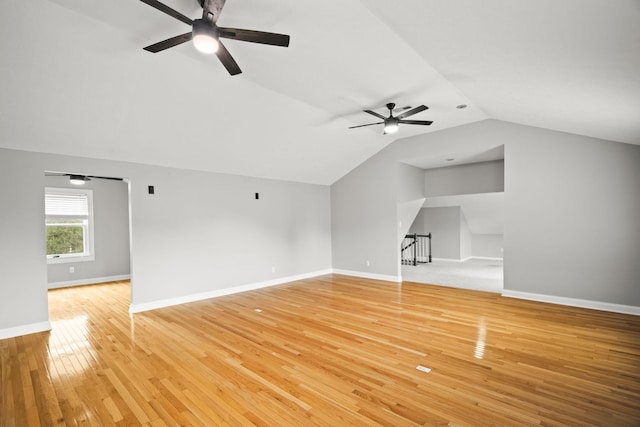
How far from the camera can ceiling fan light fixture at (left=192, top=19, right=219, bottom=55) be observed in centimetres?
206

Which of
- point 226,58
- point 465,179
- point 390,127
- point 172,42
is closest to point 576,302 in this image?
point 465,179

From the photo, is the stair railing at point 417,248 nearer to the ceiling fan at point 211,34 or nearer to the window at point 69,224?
the ceiling fan at point 211,34

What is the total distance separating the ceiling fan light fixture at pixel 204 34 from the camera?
206 cm

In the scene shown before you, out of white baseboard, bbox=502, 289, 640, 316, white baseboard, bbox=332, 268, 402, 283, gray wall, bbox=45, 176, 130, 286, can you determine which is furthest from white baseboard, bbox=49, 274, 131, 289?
white baseboard, bbox=502, 289, 640, 316

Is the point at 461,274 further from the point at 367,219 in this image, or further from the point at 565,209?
the point at 565,209

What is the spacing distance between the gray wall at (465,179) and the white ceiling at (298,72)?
1.88m

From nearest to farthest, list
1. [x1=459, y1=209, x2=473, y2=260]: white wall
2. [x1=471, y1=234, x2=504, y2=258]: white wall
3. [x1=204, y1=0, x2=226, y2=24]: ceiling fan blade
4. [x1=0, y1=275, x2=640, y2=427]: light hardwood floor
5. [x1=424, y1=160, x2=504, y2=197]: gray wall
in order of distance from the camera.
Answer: [x1=204, y1=0, x2=226, y2=24]: ceiling fan blade, [x1=0, y1=275, x2=640, y2=427]: light hardwood floor, [x1=424, y1=160, x2=504, y2=197]: gray wall, [x1=459, y1=209, x2=473, y2=260]: white wall, [x1=471, y1=234, x2=504, y2=258]: white wall

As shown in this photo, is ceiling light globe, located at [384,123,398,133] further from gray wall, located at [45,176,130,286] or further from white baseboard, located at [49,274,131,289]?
white baseboard, located at [49,274,131,289]

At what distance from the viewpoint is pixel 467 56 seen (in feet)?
8.83

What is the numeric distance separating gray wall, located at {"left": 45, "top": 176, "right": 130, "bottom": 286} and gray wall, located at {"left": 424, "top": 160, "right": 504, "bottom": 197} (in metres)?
7.87

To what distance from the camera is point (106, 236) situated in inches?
287

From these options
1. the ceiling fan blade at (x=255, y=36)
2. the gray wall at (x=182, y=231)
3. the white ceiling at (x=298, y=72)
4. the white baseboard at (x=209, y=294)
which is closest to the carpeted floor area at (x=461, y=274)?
the gray wall at (x=182, y=231)

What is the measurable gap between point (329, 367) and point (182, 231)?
3.68 m

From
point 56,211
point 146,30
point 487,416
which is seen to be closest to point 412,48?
point 146,30
